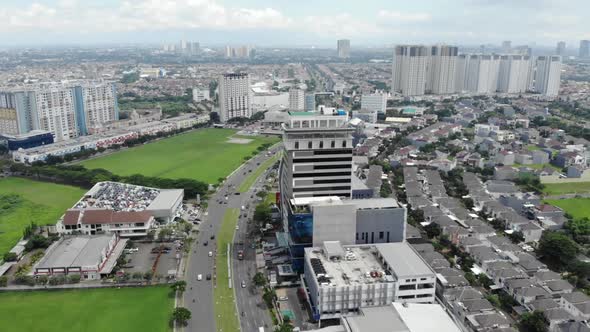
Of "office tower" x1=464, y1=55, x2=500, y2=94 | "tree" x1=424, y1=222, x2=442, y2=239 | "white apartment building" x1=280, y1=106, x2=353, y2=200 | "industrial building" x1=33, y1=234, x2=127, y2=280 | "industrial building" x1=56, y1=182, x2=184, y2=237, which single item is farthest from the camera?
"office tower" x1=464, y1=55, x2=500, y2=94

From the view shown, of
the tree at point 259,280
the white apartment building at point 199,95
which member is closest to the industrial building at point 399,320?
the tree at point 259,280

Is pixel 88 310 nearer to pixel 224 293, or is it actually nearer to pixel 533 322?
pixel 224 293

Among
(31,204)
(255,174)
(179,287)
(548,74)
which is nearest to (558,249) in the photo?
(179,287)

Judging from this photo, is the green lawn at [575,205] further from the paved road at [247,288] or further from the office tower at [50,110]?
the office tower at [50,110]

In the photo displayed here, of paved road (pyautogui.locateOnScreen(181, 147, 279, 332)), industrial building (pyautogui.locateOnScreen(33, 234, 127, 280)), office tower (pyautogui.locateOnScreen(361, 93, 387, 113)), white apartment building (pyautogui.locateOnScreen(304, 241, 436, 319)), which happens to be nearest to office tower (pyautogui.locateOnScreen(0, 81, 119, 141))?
paved road (pyautogui.locateOnScreen(181, 147, 279, 332))

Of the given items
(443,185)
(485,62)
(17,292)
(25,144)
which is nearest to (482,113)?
(485,62)

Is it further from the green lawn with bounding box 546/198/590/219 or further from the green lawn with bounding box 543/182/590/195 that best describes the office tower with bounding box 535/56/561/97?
the green lawn with bounding box 546/198/590/219
